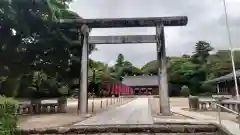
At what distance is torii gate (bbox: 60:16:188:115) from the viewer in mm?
15133

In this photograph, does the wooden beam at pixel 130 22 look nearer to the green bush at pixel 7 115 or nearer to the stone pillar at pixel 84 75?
the stone pillar at pixel 84 75

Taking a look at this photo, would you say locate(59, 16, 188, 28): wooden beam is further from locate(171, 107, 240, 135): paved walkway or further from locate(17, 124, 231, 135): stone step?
locate(17, 124, 231, 135): stone step

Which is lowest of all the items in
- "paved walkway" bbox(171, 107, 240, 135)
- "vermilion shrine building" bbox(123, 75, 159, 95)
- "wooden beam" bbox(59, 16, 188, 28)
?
"paved walkway" bbox(171, 107, 240, 135)

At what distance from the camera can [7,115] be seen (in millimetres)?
6789

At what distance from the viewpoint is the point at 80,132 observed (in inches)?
372

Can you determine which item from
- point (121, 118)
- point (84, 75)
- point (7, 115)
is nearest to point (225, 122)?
point (121, 118)

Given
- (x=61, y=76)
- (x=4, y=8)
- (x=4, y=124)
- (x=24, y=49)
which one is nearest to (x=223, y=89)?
(x=61, y=76)

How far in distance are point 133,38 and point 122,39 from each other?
24.2 inches

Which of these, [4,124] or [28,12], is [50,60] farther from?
[4,124]

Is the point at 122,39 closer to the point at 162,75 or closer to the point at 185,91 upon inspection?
the point at 162,75

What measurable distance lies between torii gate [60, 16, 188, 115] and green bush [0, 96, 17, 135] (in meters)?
8.42

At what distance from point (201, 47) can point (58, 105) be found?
163ft

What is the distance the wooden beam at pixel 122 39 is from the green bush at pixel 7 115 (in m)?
9.44

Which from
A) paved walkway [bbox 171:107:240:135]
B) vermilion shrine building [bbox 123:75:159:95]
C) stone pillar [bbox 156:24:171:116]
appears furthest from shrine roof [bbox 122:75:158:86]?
paved walkway [bbox 171:107:240:135]
